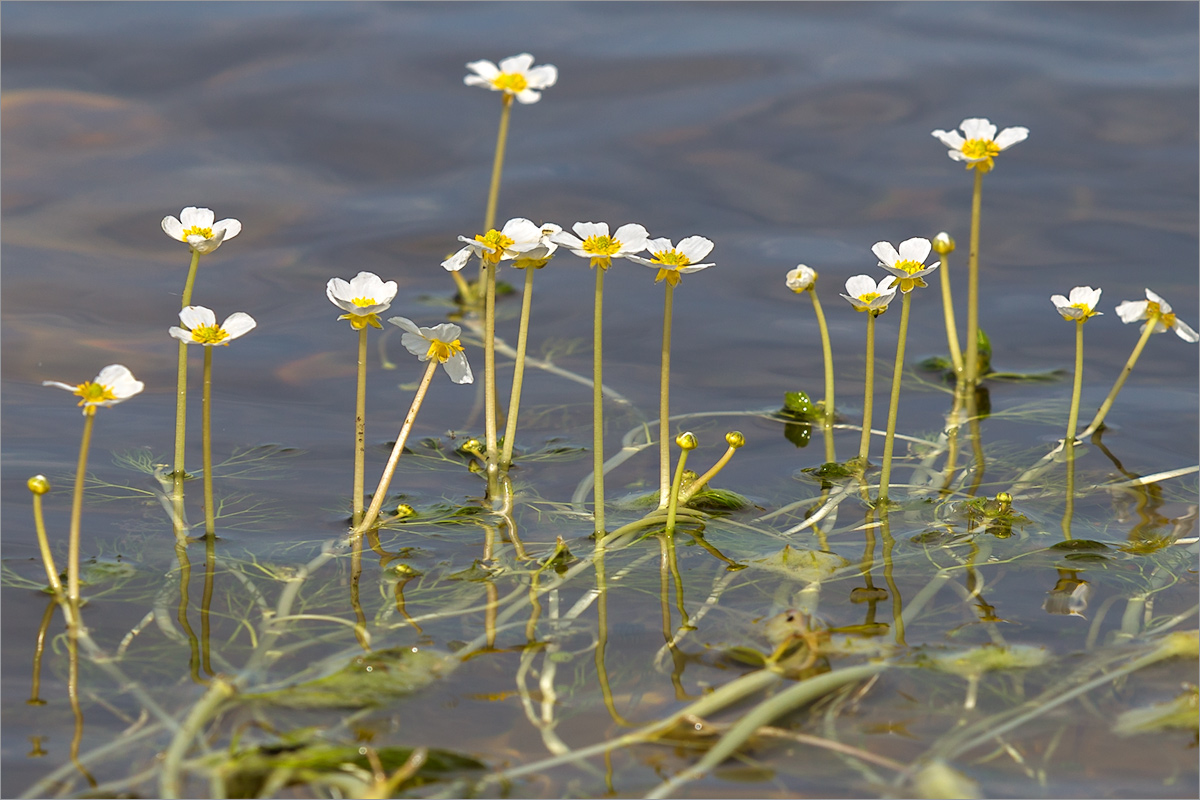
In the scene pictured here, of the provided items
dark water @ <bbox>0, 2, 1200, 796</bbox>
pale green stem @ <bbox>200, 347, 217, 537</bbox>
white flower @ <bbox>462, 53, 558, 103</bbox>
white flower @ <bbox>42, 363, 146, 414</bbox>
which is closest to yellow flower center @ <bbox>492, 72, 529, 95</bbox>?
white flower @ <bbox>462, 53, 558, 103</bbox>

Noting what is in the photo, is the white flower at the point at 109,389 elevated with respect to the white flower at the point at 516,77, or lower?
lower

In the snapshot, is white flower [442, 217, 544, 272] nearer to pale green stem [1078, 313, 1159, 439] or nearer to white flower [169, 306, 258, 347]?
white flower [169, 306, 258, 347]

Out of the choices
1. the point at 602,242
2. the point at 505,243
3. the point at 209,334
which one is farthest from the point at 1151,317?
the point at 209,334

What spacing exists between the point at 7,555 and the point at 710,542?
60.9 inches

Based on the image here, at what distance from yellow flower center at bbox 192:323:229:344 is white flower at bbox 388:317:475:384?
13.8 inches

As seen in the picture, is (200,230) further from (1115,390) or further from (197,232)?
(1115,390)

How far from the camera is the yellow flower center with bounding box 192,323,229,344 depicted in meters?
2.41

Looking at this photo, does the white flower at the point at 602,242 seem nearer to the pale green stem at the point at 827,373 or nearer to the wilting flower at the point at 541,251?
the wilting flower at the point at 541,251

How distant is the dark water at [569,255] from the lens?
242 cm

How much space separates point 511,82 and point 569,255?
715 mm

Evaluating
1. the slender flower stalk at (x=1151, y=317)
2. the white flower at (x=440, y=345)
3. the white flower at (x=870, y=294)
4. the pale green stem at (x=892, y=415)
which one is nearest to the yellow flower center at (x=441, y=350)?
the white flower at (x=440, y=345)

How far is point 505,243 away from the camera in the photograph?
265 cm

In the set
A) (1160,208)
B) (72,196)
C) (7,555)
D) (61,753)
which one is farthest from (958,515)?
(72,196)

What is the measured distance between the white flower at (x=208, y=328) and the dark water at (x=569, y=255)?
49 centimetres
